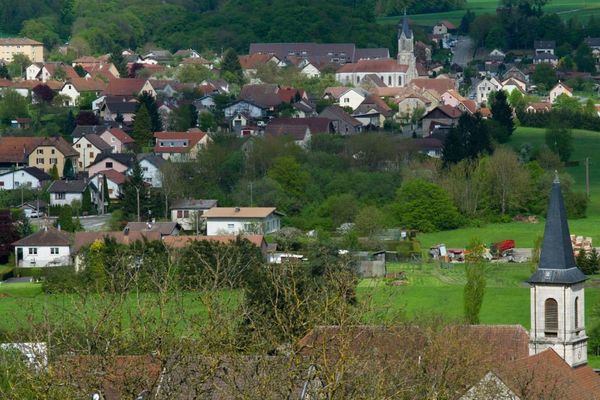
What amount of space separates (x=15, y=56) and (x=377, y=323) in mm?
61114

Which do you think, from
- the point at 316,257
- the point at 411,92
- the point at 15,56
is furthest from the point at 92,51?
the point at 316,257

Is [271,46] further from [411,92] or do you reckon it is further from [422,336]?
[422,336]

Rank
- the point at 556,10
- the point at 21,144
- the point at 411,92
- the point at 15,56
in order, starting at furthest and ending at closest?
1. the point at 556,10
2. the point at 15,56
3. the point at 411,92
4. the point at 21,144

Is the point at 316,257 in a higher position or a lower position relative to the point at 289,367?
lower

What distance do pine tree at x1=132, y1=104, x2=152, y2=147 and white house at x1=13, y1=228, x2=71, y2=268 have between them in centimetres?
1705

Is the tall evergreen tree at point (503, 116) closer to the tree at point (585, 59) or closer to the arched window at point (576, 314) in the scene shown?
the tree at point (585, 59)

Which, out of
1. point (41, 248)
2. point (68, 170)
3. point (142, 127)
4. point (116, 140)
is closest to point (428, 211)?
point (41, 248)

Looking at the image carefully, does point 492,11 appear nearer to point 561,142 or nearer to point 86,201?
point 561,142

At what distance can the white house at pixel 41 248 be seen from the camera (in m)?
38.0

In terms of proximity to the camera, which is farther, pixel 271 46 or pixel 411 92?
pixel 271 46

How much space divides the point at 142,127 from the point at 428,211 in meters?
16.6

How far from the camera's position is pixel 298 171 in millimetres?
45062

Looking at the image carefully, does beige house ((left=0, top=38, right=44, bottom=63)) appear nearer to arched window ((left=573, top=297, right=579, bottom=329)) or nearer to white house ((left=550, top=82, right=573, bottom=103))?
white house ((left=550, top=82, right=573, bottom=103))

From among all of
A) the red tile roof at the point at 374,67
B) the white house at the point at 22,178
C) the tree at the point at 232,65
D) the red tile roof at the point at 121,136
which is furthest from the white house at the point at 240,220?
the red tile roof at the point at 374,67
